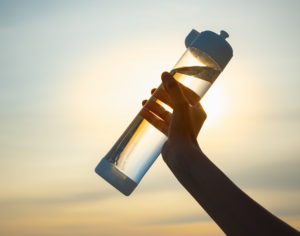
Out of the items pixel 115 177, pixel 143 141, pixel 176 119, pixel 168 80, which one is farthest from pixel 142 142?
pixel 176 119

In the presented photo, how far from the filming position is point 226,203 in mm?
1281

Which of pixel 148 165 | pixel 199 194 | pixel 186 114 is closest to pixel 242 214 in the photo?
pixel 199 194

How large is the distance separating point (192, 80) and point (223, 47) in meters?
0.64

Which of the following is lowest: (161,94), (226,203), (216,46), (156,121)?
(226,203)

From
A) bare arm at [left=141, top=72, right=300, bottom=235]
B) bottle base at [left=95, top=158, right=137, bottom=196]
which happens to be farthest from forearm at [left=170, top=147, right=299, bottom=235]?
bottle base at [left=95, top=158, right=137, bottom=196]

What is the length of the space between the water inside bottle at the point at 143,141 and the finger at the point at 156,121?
42 cm

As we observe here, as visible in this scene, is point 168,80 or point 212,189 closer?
point 212,189

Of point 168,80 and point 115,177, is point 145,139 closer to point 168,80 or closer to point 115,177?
point 115,177

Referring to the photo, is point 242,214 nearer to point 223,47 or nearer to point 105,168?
point 105,168

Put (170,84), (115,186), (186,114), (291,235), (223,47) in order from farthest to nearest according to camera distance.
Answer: (223,47), (115,186), (170,84), (186,114), (291,235)

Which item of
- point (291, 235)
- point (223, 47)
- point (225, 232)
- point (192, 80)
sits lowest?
point (225, 232)

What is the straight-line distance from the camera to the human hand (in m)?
1.74

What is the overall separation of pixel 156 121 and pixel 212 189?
4.58 ft

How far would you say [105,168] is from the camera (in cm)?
303
